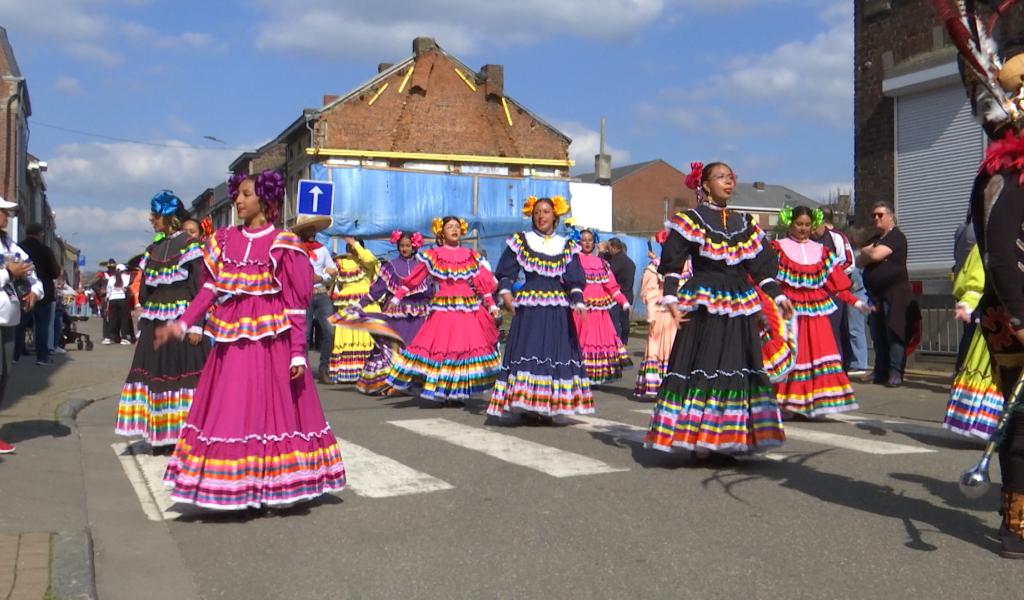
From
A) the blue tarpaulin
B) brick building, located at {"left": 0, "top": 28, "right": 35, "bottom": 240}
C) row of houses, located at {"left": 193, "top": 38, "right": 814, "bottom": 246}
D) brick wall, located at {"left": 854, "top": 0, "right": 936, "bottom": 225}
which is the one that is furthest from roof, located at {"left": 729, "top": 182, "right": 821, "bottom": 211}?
brick wall, located at {"left": 854, "top": 0, "right": 936, "bottom": 225}

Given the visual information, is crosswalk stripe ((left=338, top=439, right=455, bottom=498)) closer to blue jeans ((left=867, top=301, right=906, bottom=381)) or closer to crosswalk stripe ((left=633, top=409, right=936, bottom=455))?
crosswalk stripe ((left=633, top=409, right=936, bottom=455))

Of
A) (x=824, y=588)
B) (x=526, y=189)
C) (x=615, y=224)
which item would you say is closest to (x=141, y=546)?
(x=824, y=588)

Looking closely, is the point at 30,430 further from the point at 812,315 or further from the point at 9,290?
the point at 812,315

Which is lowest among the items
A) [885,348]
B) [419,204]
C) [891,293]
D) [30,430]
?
[30,430]

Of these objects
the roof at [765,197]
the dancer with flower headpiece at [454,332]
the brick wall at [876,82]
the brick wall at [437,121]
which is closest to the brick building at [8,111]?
the brick wall at [437,121]

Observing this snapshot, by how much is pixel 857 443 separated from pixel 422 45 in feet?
153

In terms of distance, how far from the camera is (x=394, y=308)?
13.8 m

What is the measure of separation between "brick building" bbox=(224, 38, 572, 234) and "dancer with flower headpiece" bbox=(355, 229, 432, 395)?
3713cm

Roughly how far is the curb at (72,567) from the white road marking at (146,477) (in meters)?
0.87

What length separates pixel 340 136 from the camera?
2026 inches

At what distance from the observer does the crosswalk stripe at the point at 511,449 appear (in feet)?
24.6

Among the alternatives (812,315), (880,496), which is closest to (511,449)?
(880,496)

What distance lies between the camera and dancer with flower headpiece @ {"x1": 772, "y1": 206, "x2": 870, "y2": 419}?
10.1 m

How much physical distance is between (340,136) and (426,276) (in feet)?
130
